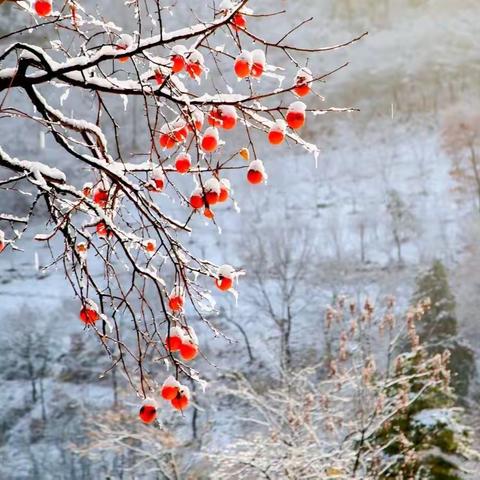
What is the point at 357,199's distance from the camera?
912 inches

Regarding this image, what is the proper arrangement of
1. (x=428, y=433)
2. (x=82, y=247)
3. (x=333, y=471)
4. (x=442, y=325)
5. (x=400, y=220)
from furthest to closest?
(x=400, y=220)
(x=442, y=325)
(x=428, y=433)
(x=333, y=471)
(x=82, y=247)

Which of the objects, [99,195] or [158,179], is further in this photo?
[99,195]

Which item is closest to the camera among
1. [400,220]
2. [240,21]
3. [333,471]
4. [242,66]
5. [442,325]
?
[242,66]

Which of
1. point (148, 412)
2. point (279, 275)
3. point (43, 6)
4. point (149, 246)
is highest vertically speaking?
point (279, 275)

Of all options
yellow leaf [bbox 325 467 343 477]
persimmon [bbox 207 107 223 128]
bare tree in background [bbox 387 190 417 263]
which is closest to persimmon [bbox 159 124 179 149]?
persimmon [bbox 207 107 223 128]

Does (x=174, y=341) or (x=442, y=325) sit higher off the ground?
(x=442, y=325)

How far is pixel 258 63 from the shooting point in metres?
1.41

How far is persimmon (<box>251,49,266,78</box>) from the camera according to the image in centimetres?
141

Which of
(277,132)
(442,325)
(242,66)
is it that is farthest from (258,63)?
(442,325)

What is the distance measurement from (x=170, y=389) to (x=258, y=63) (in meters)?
0.77

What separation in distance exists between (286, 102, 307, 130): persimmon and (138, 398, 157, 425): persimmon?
727 millimetres

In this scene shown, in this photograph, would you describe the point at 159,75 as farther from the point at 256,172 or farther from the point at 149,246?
the point at 149,246

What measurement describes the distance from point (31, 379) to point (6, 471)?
3.07 meters

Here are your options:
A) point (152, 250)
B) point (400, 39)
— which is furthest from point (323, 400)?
point (400, 39)
